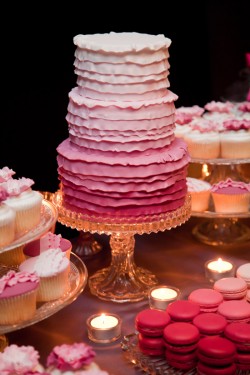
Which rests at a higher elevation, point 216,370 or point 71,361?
point 71,361

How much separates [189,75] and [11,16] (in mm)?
1329

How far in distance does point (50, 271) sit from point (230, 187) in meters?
1.03

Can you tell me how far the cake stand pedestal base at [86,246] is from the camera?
10.1ft

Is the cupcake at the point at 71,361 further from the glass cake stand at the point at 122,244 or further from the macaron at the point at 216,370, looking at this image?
the glass cake stand at the point at 122,244

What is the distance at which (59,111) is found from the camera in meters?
3.50

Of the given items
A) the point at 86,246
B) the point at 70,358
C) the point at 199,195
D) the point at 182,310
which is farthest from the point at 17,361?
the point at 199,195

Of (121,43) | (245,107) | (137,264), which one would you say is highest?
(121,43)

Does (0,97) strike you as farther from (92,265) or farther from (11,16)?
(92,265)

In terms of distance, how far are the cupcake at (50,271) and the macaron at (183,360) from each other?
0.38 meters

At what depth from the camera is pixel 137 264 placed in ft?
9.87

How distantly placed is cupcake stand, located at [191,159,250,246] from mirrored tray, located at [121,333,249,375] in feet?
2.42

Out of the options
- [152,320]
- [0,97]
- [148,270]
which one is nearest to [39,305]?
[152,320]

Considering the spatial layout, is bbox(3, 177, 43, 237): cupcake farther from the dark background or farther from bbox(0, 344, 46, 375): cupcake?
the dark background

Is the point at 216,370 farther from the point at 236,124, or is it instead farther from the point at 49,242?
the point at 236,124
